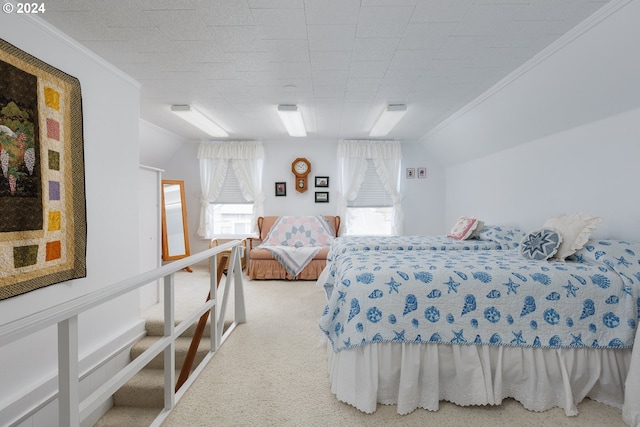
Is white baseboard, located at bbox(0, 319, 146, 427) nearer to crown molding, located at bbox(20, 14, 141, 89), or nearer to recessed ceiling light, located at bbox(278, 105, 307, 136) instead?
crown molding, located at bbox(20, 14, 141, 89)

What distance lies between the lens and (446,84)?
3.32m

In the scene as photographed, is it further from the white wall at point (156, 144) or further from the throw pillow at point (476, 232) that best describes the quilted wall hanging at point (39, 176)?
the throw pillow at point (476, 232)

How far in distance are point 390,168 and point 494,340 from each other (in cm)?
442

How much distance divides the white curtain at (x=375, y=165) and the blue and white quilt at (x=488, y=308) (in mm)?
4018

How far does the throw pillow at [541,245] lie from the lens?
2.49 metres

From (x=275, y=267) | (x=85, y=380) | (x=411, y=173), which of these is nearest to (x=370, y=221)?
(x=411, y=173)

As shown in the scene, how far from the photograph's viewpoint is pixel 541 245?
2.56 m

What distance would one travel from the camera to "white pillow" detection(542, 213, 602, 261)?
243 centimetres

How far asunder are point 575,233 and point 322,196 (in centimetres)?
418

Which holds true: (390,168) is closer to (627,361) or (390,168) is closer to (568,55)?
(568,55)

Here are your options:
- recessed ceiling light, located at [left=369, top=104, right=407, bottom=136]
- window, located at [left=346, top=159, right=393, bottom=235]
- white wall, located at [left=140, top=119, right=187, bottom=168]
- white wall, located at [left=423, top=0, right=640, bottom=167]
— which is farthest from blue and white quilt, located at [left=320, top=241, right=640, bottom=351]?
white wall, located at [left=140, top=119, right=187, bottom=168]

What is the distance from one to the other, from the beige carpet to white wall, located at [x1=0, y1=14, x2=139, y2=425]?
1044mm

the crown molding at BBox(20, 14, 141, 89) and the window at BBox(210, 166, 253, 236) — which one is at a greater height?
the crown molding at BBox(20, 14, 141, 89)

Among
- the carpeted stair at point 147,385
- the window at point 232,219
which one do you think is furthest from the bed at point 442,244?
the window at point 232,219
